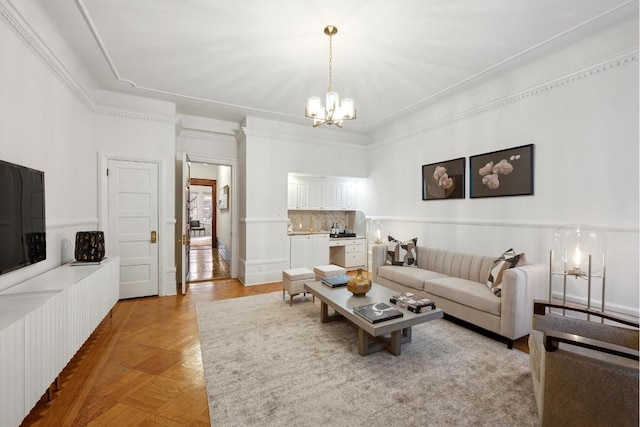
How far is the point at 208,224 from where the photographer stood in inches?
547

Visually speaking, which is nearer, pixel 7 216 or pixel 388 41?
pixel 7 216

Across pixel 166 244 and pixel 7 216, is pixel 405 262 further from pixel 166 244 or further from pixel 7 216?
pixel 7 216

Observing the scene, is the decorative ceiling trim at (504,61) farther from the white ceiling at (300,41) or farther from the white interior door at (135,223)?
the white interior door at (135,223)

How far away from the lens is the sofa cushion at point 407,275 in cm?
Result: 365

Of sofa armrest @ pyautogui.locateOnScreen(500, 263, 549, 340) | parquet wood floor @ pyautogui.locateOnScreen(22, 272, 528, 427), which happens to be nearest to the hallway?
parquet wood floor @ pyautogui.locateOnScreen(22, 272, 528, 427)

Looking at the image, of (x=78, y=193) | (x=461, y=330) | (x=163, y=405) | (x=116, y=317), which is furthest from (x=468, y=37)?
(x=116, y=317)

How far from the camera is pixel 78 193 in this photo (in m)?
3.40

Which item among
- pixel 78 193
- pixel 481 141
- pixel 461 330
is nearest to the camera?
pixel 461 330

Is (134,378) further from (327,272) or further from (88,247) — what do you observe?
(327,272)

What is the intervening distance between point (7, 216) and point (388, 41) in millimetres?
3497

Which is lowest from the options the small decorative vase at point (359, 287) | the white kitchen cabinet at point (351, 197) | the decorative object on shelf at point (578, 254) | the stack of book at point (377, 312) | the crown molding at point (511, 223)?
the stack of book at point (377, 312)

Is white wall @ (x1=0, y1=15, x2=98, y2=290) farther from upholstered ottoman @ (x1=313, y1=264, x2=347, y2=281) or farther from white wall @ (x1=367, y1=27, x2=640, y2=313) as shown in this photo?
white wall @ (x1=367, y1=27, x2=640, y2=313)

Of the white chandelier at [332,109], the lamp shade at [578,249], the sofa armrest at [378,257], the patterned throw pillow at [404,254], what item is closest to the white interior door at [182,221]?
the white chandelier at [332,109]

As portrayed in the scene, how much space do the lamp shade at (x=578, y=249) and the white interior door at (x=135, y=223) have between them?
5275mm
